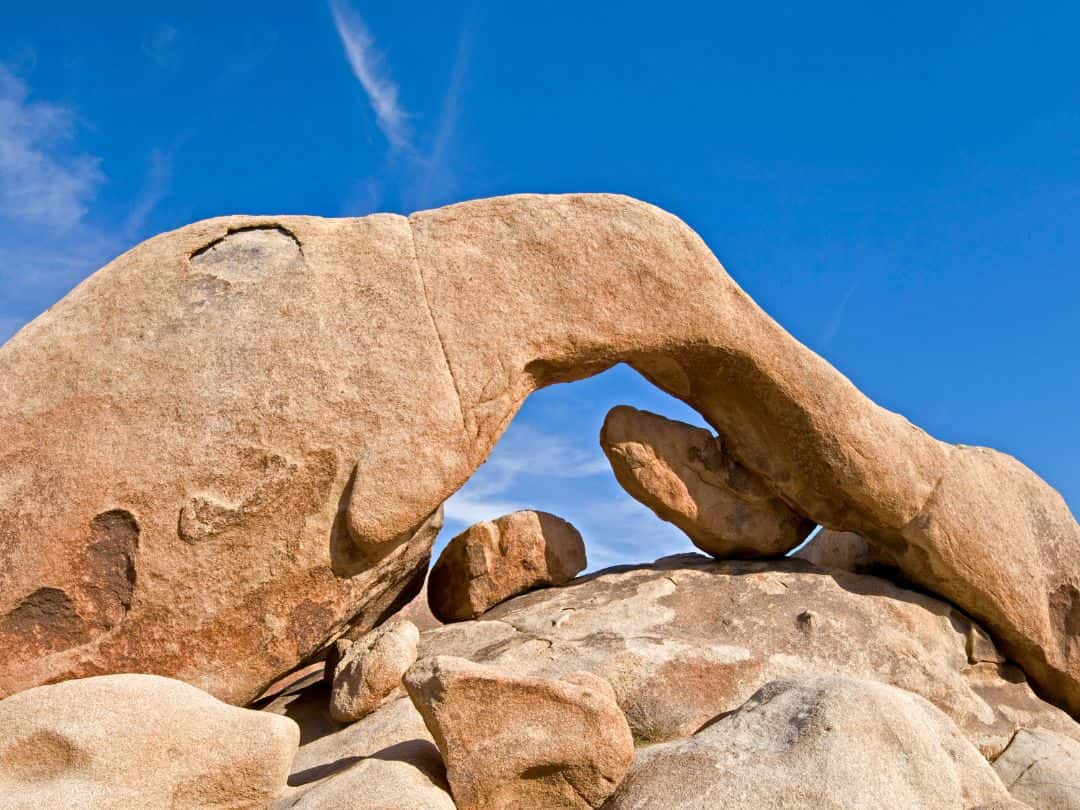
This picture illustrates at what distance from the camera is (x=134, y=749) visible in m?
4.94

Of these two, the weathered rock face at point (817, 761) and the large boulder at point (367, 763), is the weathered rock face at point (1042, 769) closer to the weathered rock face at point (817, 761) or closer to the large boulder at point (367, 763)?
the weathered rock face at point (817, 761)

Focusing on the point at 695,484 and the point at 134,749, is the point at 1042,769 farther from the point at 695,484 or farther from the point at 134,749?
the point at 134,749

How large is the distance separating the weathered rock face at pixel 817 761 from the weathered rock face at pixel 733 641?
47.6 inches

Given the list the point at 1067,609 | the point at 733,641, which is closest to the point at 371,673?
the point at 733,641

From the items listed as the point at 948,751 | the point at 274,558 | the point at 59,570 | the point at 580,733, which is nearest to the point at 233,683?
the point at 274,558

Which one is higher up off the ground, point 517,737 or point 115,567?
point 115,567

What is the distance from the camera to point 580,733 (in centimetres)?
518

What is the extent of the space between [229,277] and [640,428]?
10.5 ft

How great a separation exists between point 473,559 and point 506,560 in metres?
0.24

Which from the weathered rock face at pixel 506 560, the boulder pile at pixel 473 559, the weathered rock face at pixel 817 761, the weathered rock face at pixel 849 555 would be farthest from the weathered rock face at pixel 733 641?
the weathered rock face at pixel 817 761

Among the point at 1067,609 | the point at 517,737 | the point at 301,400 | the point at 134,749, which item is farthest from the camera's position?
the point at 1067,609

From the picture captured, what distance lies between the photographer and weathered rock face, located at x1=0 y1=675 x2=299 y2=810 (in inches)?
191

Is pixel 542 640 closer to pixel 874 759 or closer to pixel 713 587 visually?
pixel 713 587

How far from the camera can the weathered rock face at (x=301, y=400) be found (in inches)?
245
